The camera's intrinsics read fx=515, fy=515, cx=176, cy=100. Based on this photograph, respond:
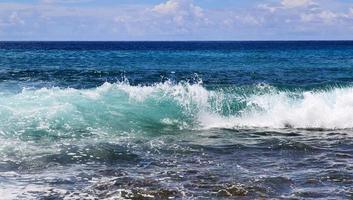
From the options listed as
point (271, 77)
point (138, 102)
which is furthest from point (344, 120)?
point (271, 77)

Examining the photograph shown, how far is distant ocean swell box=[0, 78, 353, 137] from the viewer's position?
52.2 ft

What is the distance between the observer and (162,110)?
18719 millimetres

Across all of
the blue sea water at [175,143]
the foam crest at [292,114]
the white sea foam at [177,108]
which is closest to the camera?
the blue sea water at [175,143]

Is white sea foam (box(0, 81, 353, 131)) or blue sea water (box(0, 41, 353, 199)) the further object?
white sea foam (box(0, 81, 353, 131))

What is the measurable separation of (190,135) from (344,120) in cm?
629

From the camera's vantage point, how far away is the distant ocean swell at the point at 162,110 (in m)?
15.9

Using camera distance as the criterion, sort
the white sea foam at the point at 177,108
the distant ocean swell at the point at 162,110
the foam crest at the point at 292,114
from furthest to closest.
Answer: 1. the foam crest at the point at 292,114
2. the white sea foam at the point at 177,108
3. the distant ocean swell at the point at 162,110

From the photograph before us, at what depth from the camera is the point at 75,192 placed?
8922 millimetres

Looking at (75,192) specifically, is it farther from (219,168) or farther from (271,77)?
(271,77)

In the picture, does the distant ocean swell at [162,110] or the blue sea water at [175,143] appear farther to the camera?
the distant ocean swell at [162,110]

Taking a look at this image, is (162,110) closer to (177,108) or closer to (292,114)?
(177,108)

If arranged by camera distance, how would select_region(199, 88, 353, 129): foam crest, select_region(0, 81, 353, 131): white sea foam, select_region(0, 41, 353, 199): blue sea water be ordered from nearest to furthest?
select_region(0, 41, 353, 199): blue sea water < select_region(0, 81, 353, 131): white sea foam < select_region(199, 88, 353, 129): foam crest

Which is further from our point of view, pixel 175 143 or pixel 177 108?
pixel 177 108

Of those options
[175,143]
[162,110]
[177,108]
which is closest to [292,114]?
[177,108]
